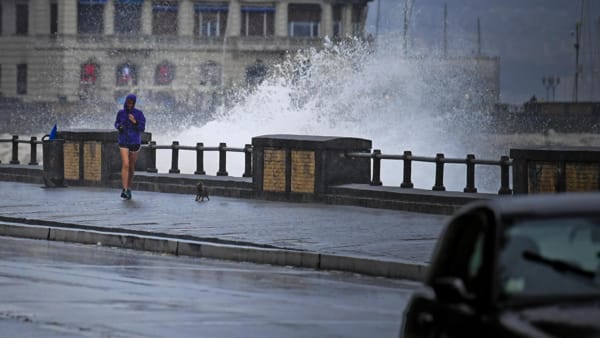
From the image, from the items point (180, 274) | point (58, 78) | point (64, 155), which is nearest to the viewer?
point (180, 274)

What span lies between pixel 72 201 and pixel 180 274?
34.9 ft

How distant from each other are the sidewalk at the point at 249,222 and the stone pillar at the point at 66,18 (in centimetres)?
9237

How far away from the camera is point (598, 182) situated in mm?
22547

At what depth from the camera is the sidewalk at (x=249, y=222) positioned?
18.0 m

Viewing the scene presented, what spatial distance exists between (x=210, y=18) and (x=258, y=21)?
3679mm

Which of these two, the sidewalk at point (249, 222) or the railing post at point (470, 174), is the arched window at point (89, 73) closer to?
the sidewalk at point (249, 222)

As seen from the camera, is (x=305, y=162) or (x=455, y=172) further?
(x=455, y=172)

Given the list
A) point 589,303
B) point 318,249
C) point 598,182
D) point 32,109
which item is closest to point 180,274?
point 318,249

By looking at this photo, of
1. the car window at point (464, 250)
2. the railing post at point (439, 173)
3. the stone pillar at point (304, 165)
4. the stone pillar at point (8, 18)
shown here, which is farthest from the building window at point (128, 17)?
the car window at point (464, 250)

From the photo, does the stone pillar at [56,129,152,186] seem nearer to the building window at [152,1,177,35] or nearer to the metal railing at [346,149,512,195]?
the metal railing at [346,149,512,195]

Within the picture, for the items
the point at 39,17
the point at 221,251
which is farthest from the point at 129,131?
the point at 39,17

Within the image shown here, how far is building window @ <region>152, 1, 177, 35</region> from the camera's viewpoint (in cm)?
12456

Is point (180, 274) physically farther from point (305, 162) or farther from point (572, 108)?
point (572, 108)

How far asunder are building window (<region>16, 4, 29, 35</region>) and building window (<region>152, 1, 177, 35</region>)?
950 centimetres
